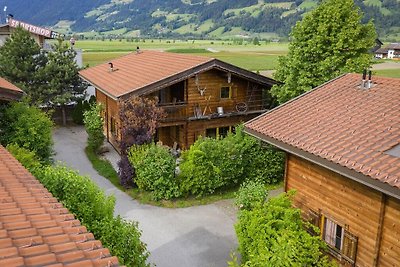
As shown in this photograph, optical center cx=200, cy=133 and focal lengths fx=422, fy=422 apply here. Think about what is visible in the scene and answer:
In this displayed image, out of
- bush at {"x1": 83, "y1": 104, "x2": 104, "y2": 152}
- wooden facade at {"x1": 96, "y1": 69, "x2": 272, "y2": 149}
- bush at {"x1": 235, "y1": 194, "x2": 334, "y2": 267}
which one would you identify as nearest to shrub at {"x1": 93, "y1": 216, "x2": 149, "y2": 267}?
bush at {"x1": 235, "y1": 194, "x2": 334, "y2": 267}

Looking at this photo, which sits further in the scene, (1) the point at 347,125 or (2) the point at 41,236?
(1) the point at 347,125

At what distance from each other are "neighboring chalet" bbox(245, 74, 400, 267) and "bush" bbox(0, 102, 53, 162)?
7914 millimetres

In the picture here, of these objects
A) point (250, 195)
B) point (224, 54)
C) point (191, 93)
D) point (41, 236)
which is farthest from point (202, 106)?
point (224, 54)

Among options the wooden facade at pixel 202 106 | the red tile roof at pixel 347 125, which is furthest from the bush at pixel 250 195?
the wooden facade at pixel 202 106

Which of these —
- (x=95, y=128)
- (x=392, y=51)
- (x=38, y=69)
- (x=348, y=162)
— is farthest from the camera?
(x=392, y=51)

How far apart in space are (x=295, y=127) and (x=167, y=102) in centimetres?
1355

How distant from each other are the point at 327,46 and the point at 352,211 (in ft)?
53.1

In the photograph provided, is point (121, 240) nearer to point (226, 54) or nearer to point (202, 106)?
point (202, 106)

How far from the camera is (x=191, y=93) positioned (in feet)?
74.8

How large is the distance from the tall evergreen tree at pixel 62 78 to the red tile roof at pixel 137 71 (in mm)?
1312

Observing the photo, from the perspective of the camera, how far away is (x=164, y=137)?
24.8 meters

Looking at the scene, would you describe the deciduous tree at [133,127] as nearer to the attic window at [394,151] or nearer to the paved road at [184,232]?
the paved road at [184,232]

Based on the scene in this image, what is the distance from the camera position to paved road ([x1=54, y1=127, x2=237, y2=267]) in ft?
43.4

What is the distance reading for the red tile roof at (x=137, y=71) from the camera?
21812mm
